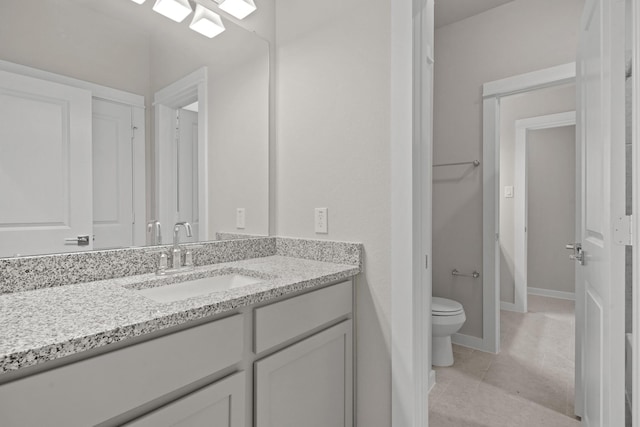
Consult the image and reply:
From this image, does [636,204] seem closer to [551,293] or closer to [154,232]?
[154,232]

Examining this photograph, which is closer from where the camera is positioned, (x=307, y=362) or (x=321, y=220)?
(x=307, y=362)

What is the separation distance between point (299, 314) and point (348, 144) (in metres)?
0.77

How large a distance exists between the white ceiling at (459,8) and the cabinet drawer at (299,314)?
8.16ft

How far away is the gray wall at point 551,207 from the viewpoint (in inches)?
167

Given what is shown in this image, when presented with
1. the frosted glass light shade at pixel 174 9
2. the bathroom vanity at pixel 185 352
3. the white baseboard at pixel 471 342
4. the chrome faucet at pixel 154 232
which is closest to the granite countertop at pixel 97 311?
the bathroom vanity at pixel 185 352

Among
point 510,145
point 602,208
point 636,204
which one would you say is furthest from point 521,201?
point 636,204

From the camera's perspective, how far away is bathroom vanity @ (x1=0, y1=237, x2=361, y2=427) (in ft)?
2.21

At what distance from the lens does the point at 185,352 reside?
87 centimetres

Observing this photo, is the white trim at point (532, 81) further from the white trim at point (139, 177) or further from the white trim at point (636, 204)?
the white trim at point (139, 177)

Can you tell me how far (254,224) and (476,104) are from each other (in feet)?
7.04

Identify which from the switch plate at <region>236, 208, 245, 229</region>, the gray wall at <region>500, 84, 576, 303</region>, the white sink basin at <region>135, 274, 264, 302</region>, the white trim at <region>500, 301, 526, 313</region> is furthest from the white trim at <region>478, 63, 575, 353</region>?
the white sink basin at <region>135, 274, 264, 302</region>

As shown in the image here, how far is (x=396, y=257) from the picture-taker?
4.54 ft

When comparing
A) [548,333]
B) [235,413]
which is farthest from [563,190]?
[235,413]

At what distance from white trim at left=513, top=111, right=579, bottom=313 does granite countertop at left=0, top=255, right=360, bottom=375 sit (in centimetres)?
334
